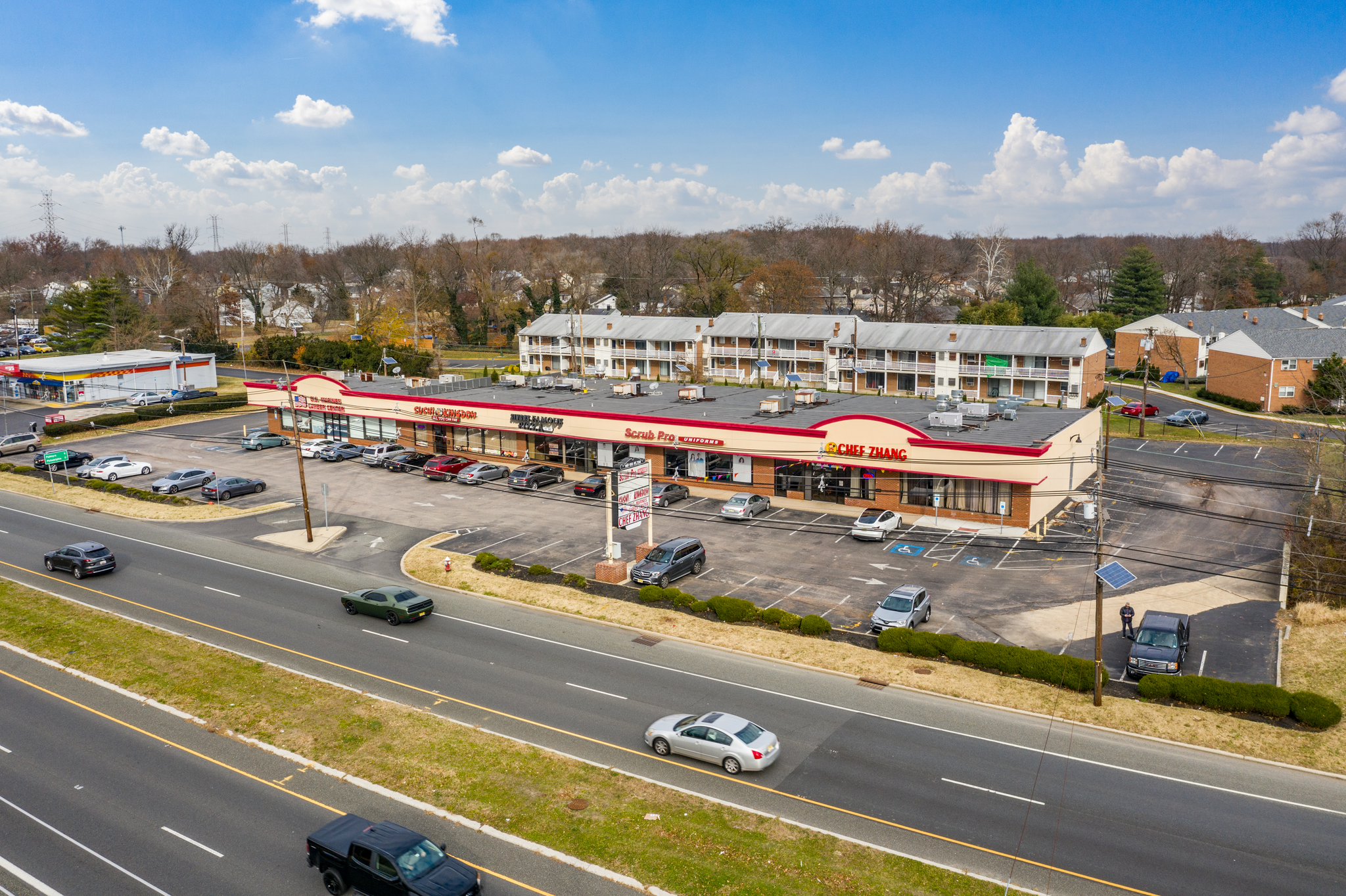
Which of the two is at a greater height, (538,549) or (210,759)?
(538,549)

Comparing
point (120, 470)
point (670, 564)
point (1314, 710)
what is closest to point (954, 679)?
point (1314, 710)

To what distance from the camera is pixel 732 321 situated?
329 feet

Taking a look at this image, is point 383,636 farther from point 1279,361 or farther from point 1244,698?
point 1279,361

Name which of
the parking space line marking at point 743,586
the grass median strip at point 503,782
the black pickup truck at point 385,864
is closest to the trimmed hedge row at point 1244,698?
the grass median strip at point 503,782

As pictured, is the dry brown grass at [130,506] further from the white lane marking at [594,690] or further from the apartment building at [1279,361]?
the apartment building at [1279,361]

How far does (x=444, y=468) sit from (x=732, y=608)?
32157mm

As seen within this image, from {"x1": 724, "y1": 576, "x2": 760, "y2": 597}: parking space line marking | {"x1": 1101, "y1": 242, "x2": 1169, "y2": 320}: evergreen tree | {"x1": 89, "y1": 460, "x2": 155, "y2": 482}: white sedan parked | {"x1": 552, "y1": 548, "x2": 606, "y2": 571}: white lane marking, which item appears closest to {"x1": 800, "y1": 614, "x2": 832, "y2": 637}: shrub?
{"x1": 724, "y1": 576, "x2": 760, "y2": 597}: parking space line marking

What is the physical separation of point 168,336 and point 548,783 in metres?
122

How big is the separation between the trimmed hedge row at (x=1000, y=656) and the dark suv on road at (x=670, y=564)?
35.3 ft

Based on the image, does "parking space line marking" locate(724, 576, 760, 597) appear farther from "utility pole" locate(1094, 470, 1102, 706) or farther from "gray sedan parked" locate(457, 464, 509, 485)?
"gray sedan parked" locate(457, 464, 509, 485)

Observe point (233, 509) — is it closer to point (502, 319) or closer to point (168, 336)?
point (168, 336)

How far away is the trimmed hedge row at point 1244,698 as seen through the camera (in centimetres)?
2405

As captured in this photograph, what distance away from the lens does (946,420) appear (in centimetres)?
4822

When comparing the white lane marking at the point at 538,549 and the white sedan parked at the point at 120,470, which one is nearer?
the white lane marking at the point at 538,549
